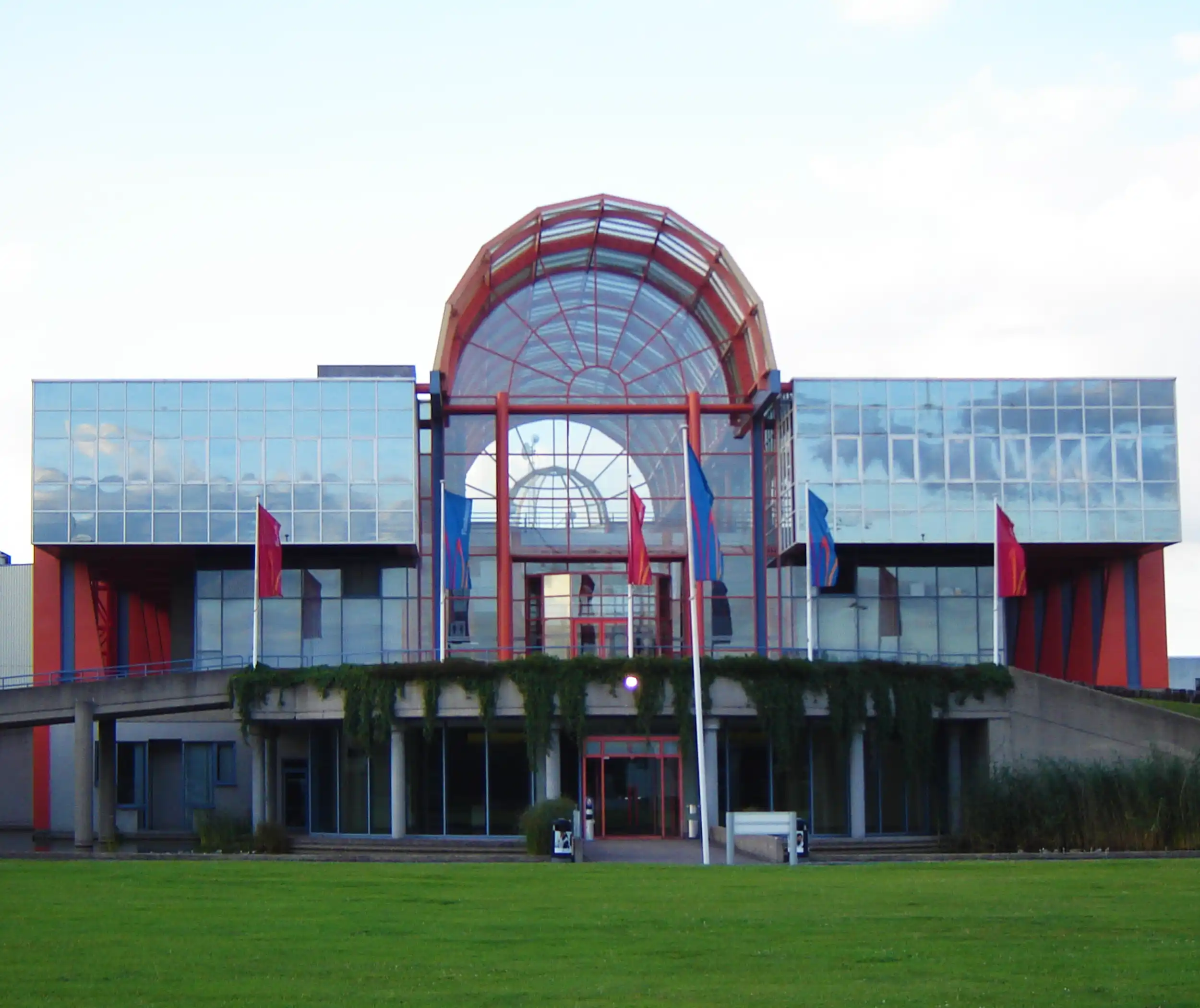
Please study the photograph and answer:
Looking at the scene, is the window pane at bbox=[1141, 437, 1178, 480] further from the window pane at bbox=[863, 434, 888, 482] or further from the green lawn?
the window pane at bbox=[863, 434, 888, 482]

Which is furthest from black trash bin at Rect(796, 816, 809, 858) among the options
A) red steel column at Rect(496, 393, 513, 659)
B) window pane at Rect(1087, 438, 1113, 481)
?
window pane at Rect(1087, 438, 1113, 481)

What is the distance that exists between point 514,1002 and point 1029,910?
823 cm

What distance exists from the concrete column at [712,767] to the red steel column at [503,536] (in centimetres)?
1096

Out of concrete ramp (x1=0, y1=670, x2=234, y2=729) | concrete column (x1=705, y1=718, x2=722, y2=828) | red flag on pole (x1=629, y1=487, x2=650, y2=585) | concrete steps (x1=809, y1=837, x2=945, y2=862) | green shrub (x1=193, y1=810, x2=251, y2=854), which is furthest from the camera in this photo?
concrete ramp (x1=0, y1=670, x2=234, y2=729)

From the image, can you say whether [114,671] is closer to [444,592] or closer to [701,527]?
[444,592]

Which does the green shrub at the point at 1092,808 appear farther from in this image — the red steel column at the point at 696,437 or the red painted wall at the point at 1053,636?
the red painted wall at the point at 1053,636

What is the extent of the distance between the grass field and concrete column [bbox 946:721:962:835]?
21.7 m

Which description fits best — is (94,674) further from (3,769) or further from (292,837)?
(292,837)

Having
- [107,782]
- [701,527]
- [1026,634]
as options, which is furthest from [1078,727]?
[107,782]

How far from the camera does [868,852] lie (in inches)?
1625

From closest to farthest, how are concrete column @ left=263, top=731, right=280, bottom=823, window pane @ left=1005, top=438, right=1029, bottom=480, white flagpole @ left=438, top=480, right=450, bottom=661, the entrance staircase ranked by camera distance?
the entrance staircase → white flagpole @ left=438, top=480, right=450, bottom=661 → concrete column @ left=263, top=731, right=280, bottom=823 → window pane @ left=1005, top=438, right=1029, bottom=480

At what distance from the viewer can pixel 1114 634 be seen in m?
56.8

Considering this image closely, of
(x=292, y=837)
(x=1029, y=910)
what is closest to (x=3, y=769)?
(x=292, y=837)

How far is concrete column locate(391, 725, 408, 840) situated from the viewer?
45688 mm
